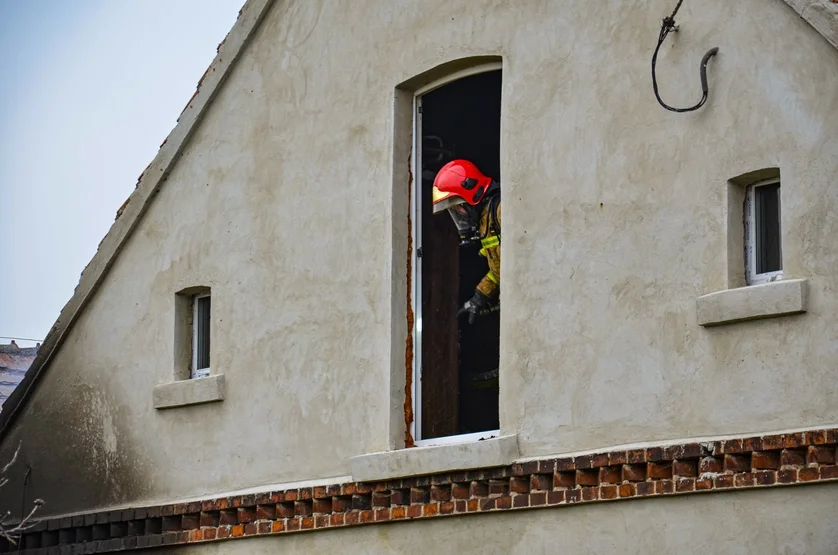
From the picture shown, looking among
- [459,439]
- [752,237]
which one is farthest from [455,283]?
[752,237]

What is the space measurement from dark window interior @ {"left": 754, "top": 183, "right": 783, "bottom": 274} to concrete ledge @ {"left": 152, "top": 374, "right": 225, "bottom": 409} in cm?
534

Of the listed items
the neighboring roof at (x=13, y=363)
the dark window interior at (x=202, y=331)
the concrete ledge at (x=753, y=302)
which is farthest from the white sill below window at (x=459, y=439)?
the neighboring roof at (x=13, y=363)

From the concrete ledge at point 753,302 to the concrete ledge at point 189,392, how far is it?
502 cm

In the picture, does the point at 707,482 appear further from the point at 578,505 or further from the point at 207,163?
the point at 207,163

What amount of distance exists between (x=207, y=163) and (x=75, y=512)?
3.37 metres

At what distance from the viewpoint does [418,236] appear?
14.2 meters

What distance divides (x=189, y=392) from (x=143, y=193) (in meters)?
2.02

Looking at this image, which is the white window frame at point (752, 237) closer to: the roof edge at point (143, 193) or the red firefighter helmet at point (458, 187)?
the red firefighter helmet at point (458, 187)

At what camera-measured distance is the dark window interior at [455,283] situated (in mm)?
14648

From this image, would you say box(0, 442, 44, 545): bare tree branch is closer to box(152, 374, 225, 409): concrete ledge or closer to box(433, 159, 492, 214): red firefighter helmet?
box(152, 374, 225, 409): concrete ledge

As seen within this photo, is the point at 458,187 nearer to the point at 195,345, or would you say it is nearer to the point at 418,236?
the point at 418,236

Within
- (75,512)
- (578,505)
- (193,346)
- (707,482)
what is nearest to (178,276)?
(193,346)

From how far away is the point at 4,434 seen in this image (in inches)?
669

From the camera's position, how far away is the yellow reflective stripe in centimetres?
1411
